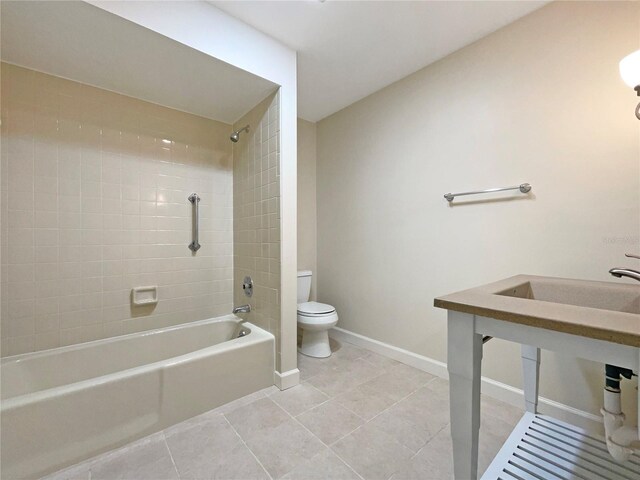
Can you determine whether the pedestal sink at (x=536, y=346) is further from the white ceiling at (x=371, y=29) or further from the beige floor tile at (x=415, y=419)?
the white ceiling at (x=371, y=29)

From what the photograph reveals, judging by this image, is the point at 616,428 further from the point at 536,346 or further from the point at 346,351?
the point at 346,351

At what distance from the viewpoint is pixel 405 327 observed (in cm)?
210

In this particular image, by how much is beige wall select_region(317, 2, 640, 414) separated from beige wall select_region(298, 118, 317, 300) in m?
0.48

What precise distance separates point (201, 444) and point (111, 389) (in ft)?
1.62

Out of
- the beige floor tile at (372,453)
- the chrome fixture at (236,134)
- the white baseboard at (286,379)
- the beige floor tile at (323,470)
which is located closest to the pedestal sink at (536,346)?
the beige floor tile at (372,453)

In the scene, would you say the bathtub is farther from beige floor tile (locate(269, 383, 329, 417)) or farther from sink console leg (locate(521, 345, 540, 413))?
sink console leg (locate(521, 345, 540, 413))

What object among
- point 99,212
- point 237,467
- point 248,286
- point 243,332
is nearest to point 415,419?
point 237,467

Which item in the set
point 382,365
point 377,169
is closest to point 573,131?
point 377,169

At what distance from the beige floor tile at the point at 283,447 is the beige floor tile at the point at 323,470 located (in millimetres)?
26

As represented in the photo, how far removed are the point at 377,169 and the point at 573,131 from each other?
3.99 feet

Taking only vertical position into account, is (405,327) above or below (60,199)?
below

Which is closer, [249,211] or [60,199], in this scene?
[60,199]

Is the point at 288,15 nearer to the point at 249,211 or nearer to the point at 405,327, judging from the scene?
the point at 249,211

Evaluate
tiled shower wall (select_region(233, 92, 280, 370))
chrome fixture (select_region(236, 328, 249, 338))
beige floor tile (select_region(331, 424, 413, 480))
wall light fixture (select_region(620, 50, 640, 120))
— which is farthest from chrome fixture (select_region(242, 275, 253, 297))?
wall light fixture (select_region(620, 50, 640, 120))
